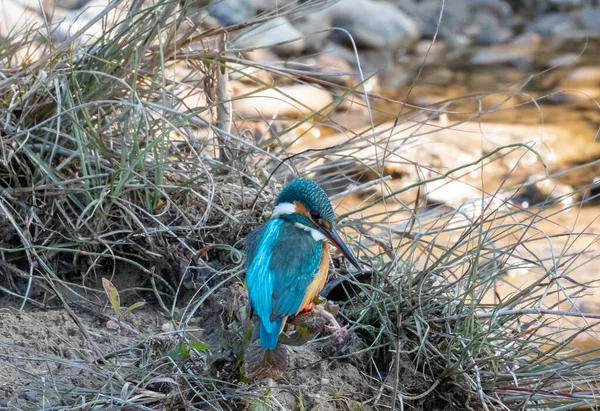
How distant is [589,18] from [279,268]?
10.5 meters

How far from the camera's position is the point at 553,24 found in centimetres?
1095

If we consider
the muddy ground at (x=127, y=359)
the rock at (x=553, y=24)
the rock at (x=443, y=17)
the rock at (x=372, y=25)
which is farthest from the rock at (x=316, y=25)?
the muddy ground at (x=127, y=359)

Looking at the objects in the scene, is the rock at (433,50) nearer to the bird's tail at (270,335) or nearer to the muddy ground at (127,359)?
the muddy ground at (127,359)

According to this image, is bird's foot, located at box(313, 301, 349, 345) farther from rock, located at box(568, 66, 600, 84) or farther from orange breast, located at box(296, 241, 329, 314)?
rock, located at box(568, 66, 600, 84)

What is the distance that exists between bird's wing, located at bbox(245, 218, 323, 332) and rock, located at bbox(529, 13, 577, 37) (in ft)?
31.3

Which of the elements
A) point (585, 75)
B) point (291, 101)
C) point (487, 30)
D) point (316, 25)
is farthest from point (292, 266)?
point (487, 30)

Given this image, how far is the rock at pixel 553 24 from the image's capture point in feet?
35.1

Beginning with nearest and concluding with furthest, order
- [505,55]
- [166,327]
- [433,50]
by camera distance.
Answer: [166,327] < [505,55] < [433,50]

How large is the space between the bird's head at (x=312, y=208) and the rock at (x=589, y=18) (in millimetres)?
9934

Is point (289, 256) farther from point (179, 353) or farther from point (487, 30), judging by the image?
point (487, 30)

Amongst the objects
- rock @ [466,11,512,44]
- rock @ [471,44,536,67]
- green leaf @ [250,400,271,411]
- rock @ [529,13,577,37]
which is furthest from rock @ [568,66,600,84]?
green leaf @ [250,400,271,411]

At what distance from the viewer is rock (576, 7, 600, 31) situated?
35.9ft

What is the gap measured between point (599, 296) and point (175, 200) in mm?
2307

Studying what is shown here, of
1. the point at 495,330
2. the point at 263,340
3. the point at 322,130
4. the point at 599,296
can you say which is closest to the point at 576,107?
the point at 322,130
